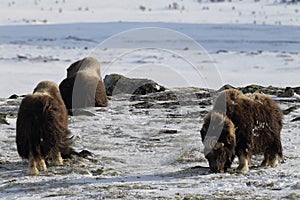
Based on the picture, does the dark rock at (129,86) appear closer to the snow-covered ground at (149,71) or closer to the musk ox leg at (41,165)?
the snow-covered ground at (149,71)

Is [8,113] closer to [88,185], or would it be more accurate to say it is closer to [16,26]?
[88,185]

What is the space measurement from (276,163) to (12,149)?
14.0 feet

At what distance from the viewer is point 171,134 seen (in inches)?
501

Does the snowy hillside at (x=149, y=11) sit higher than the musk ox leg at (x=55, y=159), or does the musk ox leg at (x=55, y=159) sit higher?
the snowy hillside at (x=149, y=11)

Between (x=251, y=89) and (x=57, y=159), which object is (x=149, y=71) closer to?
(x=251, y=89)

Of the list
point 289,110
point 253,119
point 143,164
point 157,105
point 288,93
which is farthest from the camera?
point 288,93

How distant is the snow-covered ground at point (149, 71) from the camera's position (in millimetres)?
9117

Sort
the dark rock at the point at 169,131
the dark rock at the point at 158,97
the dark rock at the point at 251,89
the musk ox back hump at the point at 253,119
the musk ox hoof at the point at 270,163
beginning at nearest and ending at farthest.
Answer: the musk ox back hump at the point at 253,119, the musk ox hoof at the point at 270,163, the dark rock at the point at 169,131, the dark rock at the point at 158,97, the dark rock at the point at 251,89

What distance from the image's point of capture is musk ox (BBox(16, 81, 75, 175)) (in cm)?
1003

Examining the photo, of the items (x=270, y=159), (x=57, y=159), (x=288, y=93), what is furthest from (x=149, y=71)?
(x=270, y=159)

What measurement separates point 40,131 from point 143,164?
1.64 metres

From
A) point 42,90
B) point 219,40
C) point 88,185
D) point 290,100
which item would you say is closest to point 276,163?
point 88,185

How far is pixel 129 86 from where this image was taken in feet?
62.0

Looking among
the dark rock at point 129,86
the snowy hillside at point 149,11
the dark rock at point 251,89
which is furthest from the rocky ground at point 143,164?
the snowy hillside at point 149,11
